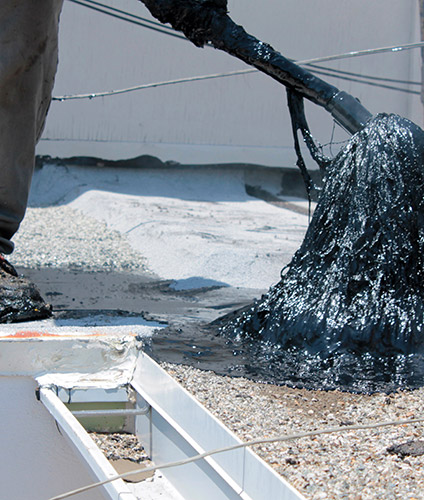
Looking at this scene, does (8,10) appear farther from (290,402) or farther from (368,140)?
(290,402)

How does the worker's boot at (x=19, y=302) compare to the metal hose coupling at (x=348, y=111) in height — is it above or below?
below

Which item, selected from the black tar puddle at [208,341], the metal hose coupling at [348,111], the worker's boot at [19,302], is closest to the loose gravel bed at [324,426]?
the black tar puddle at [208,341]

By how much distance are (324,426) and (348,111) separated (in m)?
1.56

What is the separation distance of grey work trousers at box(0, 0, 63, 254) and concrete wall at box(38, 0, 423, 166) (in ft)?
15.7

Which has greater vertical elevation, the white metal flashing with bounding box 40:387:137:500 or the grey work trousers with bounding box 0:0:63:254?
the grey work trousers with bounding box 0:0:63:254

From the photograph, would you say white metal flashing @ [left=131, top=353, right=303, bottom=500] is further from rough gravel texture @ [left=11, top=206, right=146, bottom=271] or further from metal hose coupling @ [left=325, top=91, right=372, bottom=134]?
rough gravel texture @ [left=11, top=206, right=146, bottom=271]

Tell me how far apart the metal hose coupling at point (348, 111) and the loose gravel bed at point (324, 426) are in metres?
1.28

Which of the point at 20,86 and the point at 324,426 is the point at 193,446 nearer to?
the point at 324,426

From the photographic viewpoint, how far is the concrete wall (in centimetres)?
795

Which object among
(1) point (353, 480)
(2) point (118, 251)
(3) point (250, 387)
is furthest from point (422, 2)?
(1) point (353, 480)

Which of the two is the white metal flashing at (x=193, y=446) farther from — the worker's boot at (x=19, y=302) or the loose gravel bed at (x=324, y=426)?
the worker's boot at (x=19, y=302)

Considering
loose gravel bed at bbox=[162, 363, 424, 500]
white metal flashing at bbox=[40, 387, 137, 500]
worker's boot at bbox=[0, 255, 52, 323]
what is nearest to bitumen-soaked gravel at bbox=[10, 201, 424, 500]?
loose gravel bed at bbox=[162, 363, 424, 500]

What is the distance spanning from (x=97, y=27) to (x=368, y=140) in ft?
19.3

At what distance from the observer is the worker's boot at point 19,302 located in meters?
2.98
